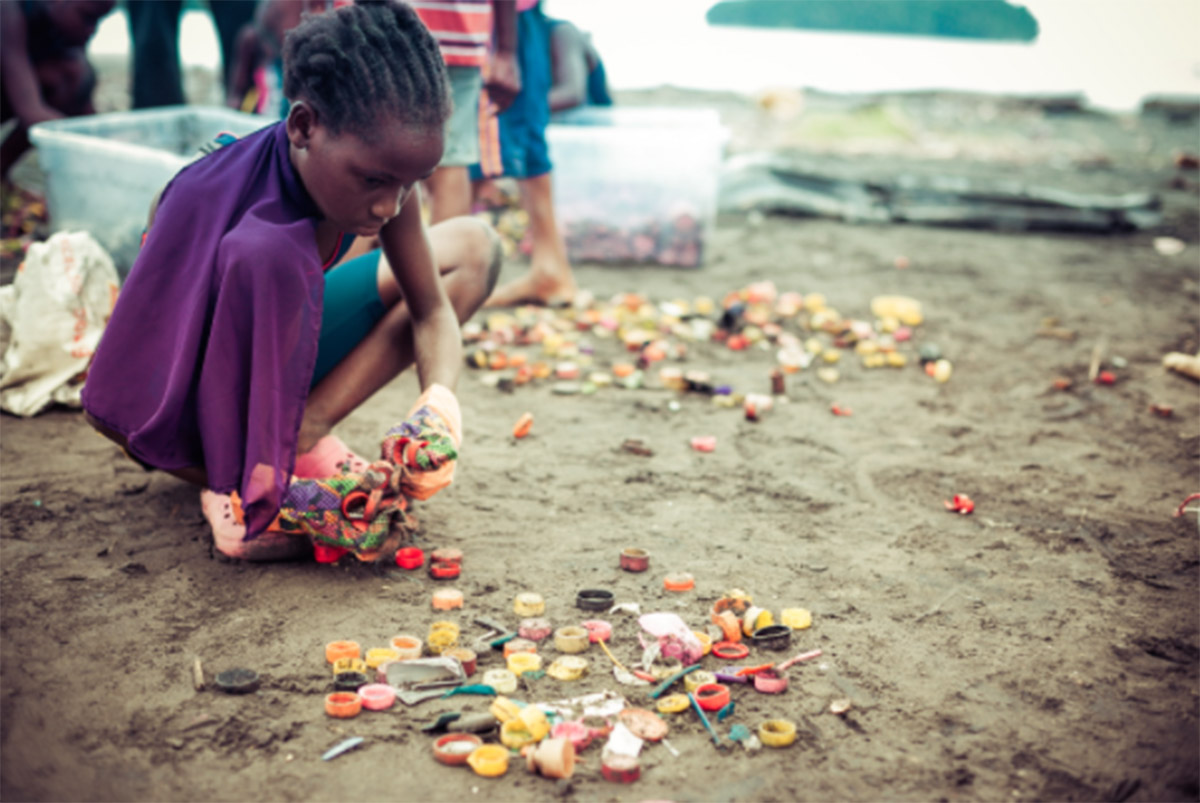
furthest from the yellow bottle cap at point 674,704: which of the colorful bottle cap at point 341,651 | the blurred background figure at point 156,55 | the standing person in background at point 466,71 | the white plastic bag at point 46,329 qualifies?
the blurred background figure at point 156,55

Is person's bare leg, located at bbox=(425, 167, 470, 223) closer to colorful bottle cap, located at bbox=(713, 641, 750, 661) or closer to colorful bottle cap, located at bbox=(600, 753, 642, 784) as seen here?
colorful bottle cap, located at bbox=(713, 641, 750, 661)

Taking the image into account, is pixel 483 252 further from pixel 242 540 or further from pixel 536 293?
pixel 536 293

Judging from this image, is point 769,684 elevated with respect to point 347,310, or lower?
lower

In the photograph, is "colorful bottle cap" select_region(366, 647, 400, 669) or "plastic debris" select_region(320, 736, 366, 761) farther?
"colorful bottle cap" select_region(366, 647, 400, 669)

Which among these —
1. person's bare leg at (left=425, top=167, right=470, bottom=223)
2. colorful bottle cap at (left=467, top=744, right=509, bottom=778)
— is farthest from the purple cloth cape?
person's bare leg at (left=425, top=167, right=470, bottom=223)

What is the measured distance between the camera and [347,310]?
101 inches

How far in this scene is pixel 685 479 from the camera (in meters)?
2.87

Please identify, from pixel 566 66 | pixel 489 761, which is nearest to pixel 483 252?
pixel 489 761

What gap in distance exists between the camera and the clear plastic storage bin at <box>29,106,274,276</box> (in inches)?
157

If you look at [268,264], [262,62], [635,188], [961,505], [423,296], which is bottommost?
[961,505]

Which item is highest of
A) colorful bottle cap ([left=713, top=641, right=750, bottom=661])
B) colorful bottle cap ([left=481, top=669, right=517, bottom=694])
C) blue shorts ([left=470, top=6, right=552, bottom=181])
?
blue shorts ([left=470, top=6, right=552, bottom=181])

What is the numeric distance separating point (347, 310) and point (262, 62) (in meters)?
4.31

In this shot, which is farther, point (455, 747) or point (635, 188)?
point (635, 188)

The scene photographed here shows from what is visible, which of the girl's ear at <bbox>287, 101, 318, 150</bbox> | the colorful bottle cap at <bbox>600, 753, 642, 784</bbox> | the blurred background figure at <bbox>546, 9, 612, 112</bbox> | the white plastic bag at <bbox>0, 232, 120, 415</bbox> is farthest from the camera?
the blurred background figure at <bbox>546, 9, 612, 112</bbox>
